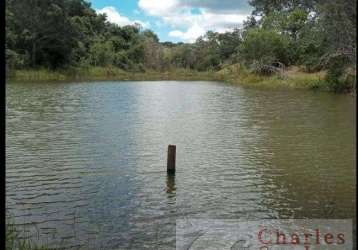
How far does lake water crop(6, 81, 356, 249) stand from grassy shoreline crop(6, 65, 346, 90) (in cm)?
2574

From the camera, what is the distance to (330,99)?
3744cm

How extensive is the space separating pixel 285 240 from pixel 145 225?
8.60 ft

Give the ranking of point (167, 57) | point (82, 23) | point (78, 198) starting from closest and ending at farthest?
point (78, 198) → point (82, 23) → point (167, 57)

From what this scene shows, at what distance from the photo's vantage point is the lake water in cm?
941

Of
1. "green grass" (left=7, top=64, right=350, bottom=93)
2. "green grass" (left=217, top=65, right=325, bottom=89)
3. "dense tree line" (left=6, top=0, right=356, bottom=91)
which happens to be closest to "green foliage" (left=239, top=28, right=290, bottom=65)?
"dense tree line" (left=6, top=0, right=356, bottom=91)

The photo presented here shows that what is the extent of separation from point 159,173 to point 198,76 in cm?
7592

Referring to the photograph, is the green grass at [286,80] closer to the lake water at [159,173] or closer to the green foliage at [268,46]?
the green foliage at [268,46]

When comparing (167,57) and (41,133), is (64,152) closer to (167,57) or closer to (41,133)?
(41,133)

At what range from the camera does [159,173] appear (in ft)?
44.3

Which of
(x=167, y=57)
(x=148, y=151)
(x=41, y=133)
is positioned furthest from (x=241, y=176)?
(x=167, y=57)
